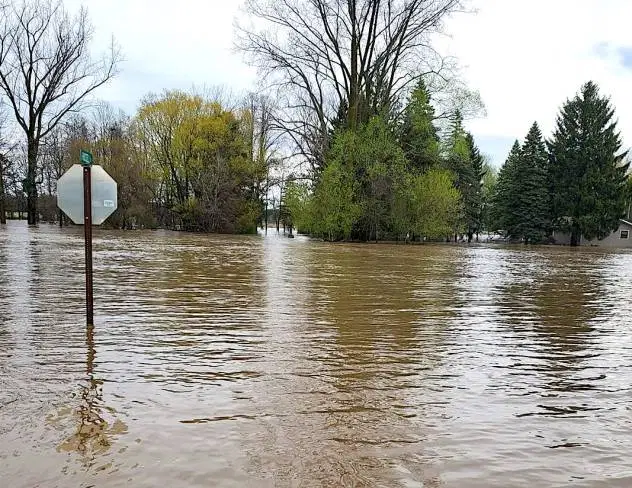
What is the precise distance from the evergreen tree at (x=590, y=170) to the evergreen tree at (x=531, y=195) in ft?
4.90

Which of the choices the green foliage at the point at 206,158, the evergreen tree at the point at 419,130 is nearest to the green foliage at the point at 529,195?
the evergreen tree at the point at 419,130

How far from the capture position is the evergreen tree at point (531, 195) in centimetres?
5117

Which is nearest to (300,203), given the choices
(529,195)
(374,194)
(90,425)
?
(374,194)

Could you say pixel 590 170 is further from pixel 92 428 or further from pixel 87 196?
pixel 92 428

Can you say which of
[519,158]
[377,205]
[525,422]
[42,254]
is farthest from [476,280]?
[519,158]

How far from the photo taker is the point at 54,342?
5.36 meters

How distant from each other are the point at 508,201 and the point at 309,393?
53409mm

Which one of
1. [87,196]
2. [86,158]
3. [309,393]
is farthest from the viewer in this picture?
[87,196]

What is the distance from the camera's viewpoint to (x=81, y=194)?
6016 mm

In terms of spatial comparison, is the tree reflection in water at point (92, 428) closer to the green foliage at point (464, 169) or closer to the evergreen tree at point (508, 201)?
the green foliage at point (464, 169)

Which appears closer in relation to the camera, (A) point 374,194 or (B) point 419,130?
(A) point 374,194

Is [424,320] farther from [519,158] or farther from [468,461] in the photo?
[519,158]

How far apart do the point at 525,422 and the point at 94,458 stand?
266cm

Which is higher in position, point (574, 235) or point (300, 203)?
point (300, 203)
